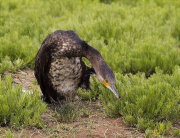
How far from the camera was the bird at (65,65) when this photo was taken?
3.56 metres

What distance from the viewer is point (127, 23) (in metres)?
6.22

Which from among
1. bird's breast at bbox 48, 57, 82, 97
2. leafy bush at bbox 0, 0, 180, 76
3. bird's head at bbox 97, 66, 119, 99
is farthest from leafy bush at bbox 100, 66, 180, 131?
leafy bush at bbox 0, 0, 180, 76

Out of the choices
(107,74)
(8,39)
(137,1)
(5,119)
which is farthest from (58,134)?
(137,1)

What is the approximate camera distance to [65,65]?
12.6ft

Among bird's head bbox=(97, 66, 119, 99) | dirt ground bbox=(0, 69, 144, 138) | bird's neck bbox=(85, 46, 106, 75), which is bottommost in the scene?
dirt ground bbox=(0, 69, 144, 138)

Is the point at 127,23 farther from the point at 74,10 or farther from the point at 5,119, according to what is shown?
the point at 5,119

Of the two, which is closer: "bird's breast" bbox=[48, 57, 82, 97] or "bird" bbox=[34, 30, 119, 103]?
"bird" bbox=[34, 30, 119, 103]

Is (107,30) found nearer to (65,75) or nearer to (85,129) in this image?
(65,75)

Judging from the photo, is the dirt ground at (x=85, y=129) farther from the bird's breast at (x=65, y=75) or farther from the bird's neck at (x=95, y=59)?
the bird's neck at (x=95, y=59)

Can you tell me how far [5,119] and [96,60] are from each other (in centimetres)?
126

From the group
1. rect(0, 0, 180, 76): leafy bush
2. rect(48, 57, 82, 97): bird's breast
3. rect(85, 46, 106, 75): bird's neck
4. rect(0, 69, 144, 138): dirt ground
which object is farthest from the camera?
rect(0, 0, 180, 76): leafy bush

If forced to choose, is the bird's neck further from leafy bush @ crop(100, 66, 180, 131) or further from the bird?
leafy bush @ crop(100, 66, 180, 131)

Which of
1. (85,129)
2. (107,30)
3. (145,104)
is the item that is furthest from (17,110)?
(107,30)

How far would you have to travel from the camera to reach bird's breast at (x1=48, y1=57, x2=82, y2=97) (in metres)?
3.83
